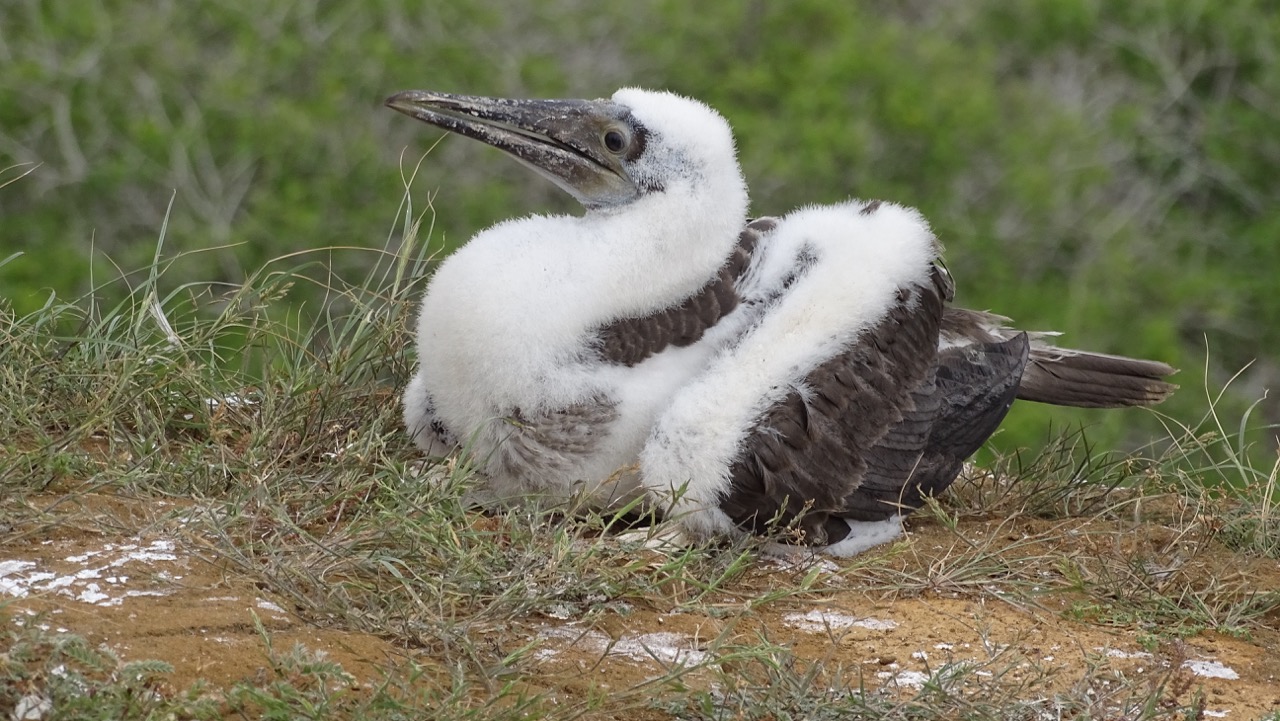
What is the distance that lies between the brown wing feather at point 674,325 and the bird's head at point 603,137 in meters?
0.28

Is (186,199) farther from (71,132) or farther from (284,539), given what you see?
(284,539)

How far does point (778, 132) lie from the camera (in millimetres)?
12422

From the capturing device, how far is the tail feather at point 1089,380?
523cm

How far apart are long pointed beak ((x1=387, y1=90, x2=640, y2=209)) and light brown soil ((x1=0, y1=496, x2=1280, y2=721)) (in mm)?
1096

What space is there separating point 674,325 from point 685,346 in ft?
0.20

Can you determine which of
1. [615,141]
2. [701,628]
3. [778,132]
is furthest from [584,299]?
[778,132]

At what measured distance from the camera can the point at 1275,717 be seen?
370cm

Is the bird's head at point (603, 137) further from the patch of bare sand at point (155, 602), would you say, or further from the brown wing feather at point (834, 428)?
the patch of bare sand at point (155, 602)

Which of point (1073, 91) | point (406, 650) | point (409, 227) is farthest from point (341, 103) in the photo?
point (406, 650)

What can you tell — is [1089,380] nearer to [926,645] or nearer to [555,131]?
[926,645]

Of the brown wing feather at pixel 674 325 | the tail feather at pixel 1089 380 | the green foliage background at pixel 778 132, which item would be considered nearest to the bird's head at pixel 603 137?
the brown wing feather at pixel 674 325

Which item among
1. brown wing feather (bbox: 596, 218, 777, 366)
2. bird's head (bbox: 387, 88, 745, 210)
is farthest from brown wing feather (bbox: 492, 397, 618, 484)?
bird's head (bbox: 387, 88, 745, 210)

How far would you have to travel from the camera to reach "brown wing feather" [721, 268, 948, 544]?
14.2ft

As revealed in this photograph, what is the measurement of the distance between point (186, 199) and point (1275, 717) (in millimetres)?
9047
